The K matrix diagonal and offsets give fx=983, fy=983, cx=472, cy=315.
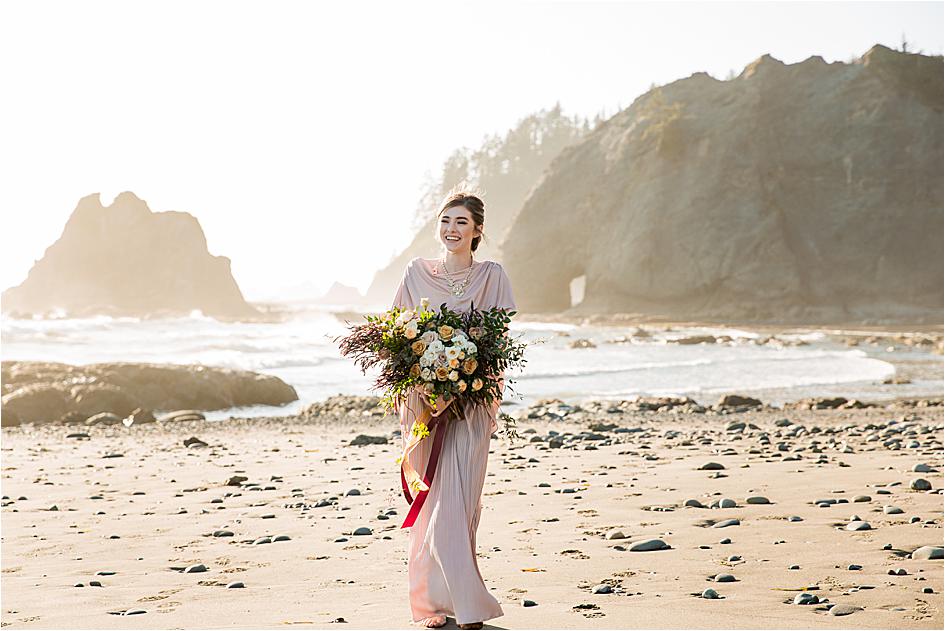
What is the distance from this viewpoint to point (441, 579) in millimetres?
5230

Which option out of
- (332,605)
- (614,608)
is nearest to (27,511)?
(332,605)

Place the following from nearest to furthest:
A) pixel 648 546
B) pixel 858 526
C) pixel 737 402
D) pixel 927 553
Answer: pixel 927 553, pixel 648 546, pixel 858 526, pixel 737 402

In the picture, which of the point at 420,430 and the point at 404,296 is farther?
the point at 404,296

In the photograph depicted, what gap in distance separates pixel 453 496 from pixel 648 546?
1.91m

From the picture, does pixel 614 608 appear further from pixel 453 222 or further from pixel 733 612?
pixel 453 222

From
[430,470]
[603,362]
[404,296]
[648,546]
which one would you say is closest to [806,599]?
[648,546]

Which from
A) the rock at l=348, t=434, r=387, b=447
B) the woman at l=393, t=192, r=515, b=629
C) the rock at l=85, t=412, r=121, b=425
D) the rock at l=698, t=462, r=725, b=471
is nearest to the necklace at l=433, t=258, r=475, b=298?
the woman at l=393, t=192, r=515, b=629

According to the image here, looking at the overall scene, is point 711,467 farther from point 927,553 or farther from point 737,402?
point 737,402

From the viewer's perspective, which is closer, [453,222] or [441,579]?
[441,579]

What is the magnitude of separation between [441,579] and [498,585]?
0.81 m

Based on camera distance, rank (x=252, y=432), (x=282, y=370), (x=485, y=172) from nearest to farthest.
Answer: (x=252, y=432) → (x=282, y=370) → (x=485, y=172)

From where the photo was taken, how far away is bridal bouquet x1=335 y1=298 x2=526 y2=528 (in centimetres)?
519

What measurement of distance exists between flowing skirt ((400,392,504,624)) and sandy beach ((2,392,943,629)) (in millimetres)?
162

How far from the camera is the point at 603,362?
31.8 meters
